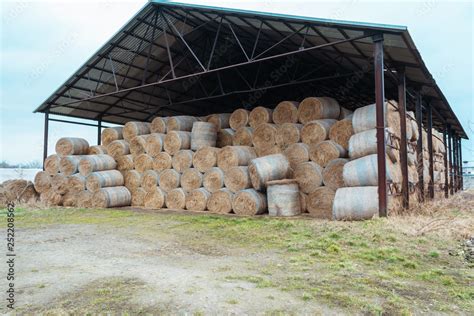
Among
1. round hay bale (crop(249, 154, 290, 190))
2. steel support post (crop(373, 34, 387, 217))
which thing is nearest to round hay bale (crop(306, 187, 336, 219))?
round hay bale (crop(249, 154, 290, 190))

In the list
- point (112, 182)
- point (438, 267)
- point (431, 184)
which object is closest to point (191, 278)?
point (438, 267)

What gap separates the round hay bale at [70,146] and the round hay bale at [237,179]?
6628 millimetres

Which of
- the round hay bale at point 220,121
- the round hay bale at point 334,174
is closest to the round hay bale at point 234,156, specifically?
the round hay bale at point 220,121

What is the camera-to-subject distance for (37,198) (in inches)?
554

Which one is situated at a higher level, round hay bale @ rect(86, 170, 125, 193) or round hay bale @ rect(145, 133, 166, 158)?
round hay bale @ rect(145, 133, 166, 158)

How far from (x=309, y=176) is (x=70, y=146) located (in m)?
9.34

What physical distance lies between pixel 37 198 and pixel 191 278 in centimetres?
1254

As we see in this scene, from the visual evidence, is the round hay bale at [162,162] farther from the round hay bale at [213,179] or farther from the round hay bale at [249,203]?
the round hay bale at [249,203]

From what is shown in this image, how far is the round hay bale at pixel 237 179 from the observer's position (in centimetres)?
1041

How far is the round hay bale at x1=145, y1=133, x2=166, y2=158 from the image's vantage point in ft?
42.2

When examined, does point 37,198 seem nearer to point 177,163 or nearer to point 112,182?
point 112,182

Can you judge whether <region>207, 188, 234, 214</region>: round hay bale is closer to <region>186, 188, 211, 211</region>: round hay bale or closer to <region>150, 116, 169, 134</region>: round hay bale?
<region>186, 188, 211, 211</region>: round hay bale

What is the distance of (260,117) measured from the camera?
12.0m

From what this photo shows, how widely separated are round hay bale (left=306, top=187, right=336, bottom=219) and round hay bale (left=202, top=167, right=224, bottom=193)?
9.34 ft
